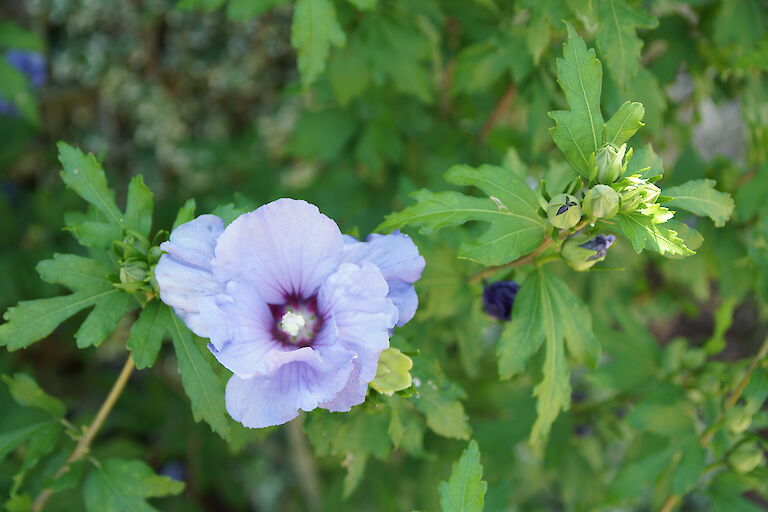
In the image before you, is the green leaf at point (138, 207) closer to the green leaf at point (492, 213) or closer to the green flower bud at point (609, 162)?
the green leaf at point (492, 213)

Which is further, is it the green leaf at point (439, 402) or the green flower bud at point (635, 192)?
the green leaf at point (439, 402)

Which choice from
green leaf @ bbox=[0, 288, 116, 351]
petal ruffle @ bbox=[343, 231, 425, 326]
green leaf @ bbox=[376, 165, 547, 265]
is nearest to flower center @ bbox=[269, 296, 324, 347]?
petal ruffle @ bbox=[343, 231, 425, 326]

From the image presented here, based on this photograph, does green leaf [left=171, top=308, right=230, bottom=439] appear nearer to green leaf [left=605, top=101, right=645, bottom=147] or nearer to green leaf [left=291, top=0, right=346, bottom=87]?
green leaf [left=291, top=0, right=346, bottom=87]

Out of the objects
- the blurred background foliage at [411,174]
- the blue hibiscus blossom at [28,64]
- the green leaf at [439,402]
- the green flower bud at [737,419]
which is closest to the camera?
the green leaf at [439,402]

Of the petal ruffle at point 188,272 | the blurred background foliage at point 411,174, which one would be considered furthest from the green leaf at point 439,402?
the petal ruffle at point 188,272

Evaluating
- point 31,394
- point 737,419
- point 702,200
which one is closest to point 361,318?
point 702,200

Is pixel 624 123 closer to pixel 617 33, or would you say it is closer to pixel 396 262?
pixel 617 33
